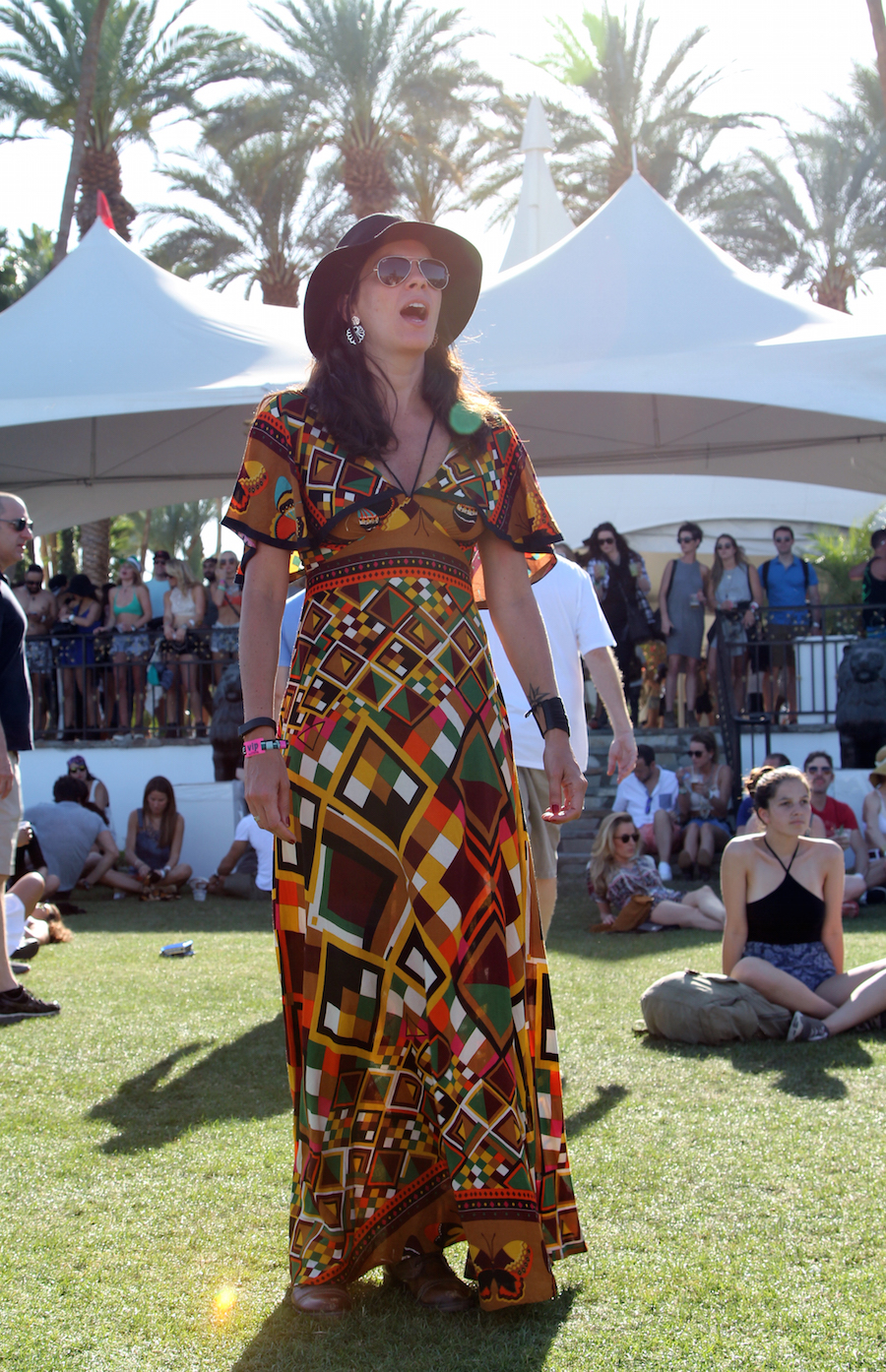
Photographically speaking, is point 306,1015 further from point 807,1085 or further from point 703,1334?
point 807,1085

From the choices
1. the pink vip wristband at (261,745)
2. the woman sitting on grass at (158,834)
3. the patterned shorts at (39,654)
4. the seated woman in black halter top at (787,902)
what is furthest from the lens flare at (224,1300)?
the patterned shorts at (39,654)

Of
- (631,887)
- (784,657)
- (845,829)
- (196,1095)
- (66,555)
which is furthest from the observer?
(66,555)

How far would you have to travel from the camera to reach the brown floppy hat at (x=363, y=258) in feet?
8.49

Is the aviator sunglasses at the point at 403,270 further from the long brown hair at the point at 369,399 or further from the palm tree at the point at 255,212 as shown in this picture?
the palm tree at the point at 255,212

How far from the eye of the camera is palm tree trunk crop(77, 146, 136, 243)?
21.5 metres

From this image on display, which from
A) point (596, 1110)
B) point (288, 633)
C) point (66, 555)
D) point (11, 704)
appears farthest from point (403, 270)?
point (66, 555)

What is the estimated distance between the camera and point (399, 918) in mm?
2434

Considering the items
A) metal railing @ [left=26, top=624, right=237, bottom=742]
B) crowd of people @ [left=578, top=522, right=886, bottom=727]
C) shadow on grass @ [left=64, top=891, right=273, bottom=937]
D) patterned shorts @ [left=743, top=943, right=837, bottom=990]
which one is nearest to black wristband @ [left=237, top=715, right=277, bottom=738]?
patterned shorts @ [left=743, top=943, right=837, bottom=990]

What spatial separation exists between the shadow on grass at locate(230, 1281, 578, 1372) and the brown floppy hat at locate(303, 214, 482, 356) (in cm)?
188

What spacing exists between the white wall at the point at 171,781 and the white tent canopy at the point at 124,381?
293 centimetres

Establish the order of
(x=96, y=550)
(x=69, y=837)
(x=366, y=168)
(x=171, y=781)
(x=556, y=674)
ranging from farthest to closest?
(x=96, y=550)
(x=366, y=168)
(x=171, y=781)
(x=69, y=837)
(x=556, y=674)

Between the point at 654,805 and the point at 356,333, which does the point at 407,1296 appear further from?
the point at 654,805

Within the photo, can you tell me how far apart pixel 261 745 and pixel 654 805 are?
8.13 meters

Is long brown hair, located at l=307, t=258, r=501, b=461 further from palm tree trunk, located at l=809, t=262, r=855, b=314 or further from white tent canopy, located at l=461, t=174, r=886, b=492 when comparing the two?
palm tree trunk, located at l=809, t=262, r=855, b=314
